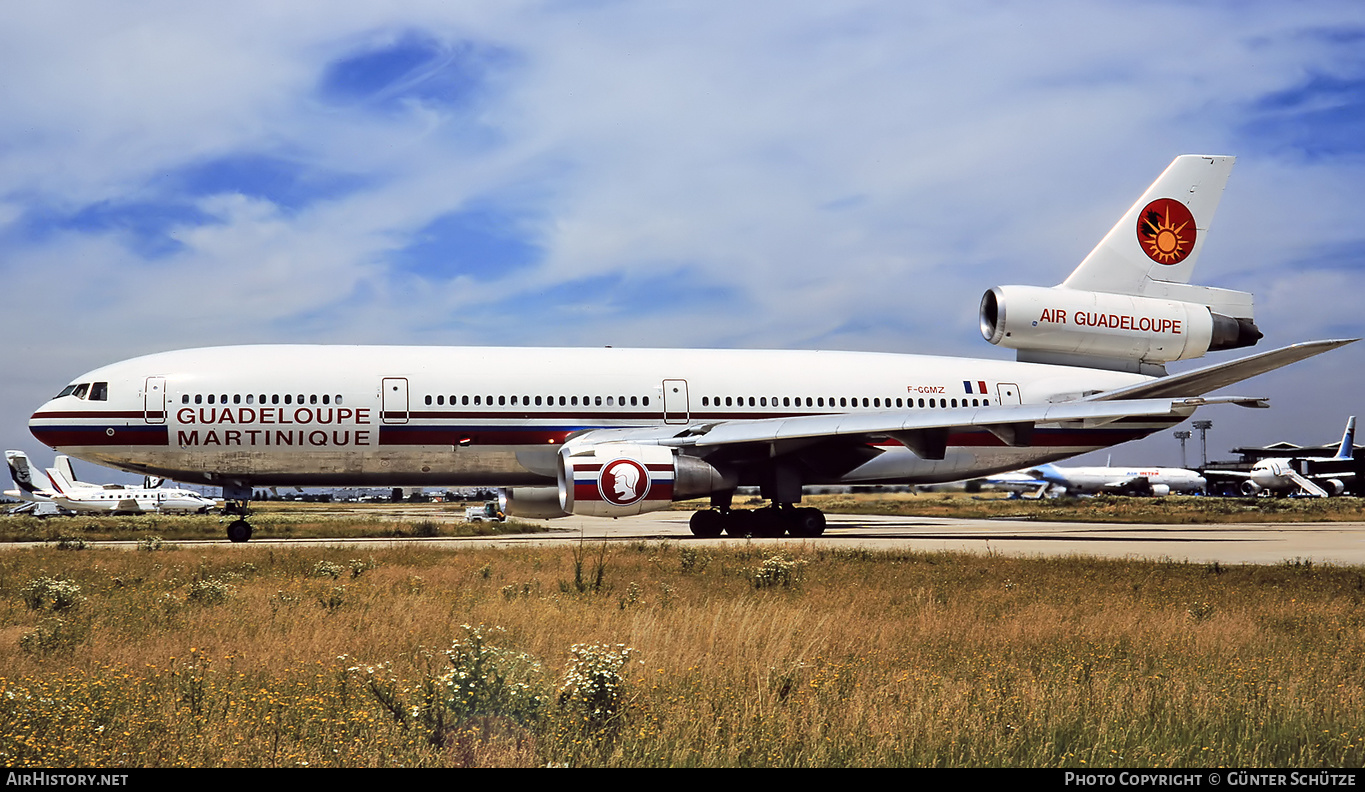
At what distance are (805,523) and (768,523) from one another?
2.65 ft

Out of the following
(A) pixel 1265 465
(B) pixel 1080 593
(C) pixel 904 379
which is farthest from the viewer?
(A) pixel 1265 465

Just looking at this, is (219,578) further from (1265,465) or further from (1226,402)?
(1265,465)

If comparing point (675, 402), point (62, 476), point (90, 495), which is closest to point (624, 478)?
point (675, 402)

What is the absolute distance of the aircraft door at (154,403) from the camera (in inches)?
818

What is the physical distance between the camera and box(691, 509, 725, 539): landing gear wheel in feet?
78.4

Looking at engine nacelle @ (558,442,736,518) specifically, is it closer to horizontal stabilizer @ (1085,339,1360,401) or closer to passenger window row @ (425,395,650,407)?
passenger window row @ (425,395,650,407)

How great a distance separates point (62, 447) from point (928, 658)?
1951 centimetres

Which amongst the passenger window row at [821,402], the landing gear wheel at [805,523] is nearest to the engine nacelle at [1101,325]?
the passenger window row at [821,402]

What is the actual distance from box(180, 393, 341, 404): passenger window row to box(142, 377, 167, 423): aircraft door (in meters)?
0.38

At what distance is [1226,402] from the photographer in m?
19.2

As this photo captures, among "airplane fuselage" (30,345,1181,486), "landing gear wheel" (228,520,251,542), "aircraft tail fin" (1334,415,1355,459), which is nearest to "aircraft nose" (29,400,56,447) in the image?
"airplane fuselage" (30,345,1181,486)

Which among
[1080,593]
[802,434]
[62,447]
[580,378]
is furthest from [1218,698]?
[62,447]

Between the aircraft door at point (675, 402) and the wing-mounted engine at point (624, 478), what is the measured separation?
2170 millimetres

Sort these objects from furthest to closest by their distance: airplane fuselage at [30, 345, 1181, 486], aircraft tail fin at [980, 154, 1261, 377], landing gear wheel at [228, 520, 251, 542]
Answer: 1. aircraft tail fin at [980, 154, 1261, 377]
2. landing gear wheel at [228, 520, 251, 542]
3. airplane fuselage at [30, 345, 1181, 486]
